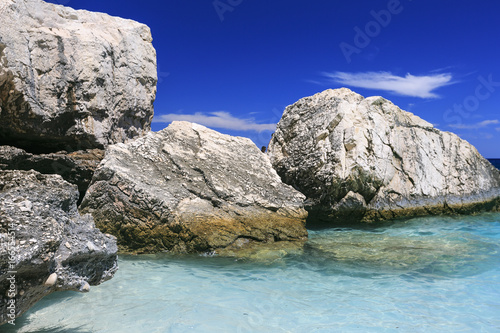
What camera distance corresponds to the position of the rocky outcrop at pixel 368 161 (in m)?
8.86

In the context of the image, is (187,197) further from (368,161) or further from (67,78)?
(368,161)

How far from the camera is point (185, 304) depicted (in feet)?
13.7

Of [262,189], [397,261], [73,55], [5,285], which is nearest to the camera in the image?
[5,285]

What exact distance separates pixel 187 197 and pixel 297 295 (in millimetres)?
2652

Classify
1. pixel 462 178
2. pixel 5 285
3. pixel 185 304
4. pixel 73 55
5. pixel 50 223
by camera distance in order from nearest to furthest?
pixel 5 285 → pixel 50 223 → pixel 185 304 → pixel 73 55 → pixel 462 178

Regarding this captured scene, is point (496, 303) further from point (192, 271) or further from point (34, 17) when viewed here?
point (34, 17)

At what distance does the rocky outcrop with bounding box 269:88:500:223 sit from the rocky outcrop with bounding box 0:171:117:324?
20.6 ft

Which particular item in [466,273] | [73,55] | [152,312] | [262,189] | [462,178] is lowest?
[152,312]

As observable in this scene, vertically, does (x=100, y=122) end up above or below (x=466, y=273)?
above

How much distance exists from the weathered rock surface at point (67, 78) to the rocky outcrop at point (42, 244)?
345cm

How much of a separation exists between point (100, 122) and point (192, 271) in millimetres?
3377

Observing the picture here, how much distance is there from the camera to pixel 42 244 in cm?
255

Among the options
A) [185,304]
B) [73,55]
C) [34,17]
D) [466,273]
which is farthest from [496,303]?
[34,17]

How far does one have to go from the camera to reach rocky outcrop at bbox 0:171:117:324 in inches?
96.4
